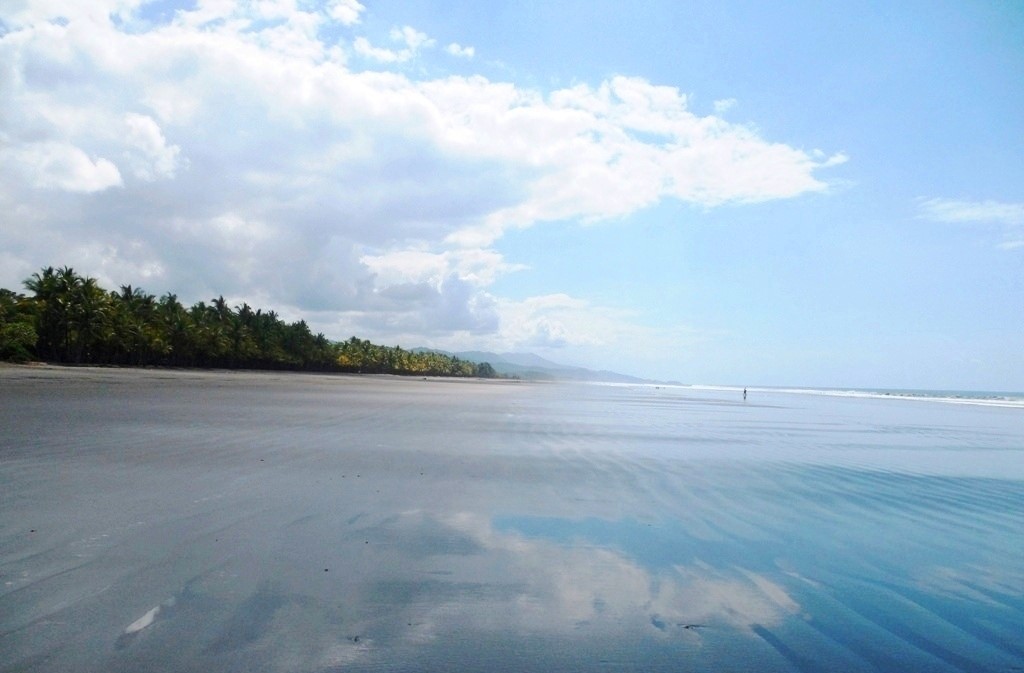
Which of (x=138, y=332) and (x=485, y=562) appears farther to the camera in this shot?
(x=138, y=332)

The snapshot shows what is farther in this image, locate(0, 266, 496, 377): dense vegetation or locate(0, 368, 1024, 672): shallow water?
locate(0, 266, 496, 377): dense vegetation

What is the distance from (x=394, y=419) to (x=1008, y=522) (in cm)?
1727

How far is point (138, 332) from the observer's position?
73.8 meters

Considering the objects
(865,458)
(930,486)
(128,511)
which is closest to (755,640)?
(128,511)

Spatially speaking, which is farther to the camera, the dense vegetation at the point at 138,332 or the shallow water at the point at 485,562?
the dense vegetation at the point at 138,332

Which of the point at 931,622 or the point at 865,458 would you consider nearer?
the point at 931,622

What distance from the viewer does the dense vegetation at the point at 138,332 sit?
214 feet

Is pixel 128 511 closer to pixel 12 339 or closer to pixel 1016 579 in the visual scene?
pixel 1016 579

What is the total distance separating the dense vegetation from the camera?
65.2 meters

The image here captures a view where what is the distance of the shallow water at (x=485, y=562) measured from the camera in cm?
421

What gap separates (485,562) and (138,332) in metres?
79.2

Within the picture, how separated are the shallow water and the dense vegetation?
5754cm

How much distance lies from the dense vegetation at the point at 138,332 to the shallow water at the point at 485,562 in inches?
2265

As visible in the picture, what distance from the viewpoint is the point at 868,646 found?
179 inches
